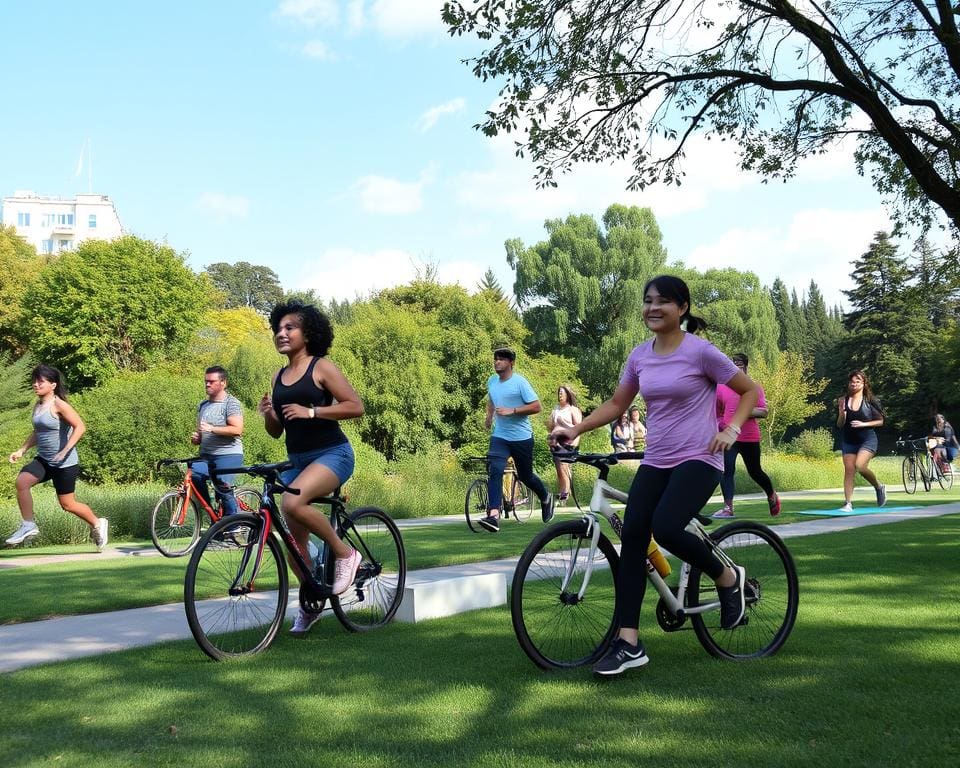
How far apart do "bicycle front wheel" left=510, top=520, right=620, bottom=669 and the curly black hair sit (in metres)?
1.85

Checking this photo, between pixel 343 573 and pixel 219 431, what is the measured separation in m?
5.30

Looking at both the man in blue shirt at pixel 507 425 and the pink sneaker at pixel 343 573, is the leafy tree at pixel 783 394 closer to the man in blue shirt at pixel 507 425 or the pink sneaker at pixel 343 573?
the man in blue shirt at pixel 507 425

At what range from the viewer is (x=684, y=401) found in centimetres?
466

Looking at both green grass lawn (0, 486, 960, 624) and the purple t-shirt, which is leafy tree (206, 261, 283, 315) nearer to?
green grass lawn (0, 486, 960, 624)

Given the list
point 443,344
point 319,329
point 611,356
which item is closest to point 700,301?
point 611,356

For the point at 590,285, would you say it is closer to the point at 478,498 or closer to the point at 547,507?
the point at 478,498

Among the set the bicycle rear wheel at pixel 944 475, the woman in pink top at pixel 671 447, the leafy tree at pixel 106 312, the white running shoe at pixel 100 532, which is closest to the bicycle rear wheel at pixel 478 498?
the white running shoe at pixel 100 532

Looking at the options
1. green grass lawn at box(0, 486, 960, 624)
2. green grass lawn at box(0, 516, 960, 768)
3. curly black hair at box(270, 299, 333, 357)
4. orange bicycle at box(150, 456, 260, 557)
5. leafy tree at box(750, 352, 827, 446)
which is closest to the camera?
green grass lawn at box(0, 516, 960, 768)

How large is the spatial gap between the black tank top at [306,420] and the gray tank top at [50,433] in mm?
5457

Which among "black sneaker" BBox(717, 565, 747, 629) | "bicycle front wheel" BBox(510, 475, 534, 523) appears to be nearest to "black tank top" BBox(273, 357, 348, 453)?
"black sneaker" BBox(717, 565, 747, 629)

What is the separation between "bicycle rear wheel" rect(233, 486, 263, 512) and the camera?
10.8m

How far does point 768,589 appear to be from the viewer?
5.09 metres

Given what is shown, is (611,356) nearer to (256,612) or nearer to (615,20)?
(615,20)

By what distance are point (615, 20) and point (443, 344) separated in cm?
2696
